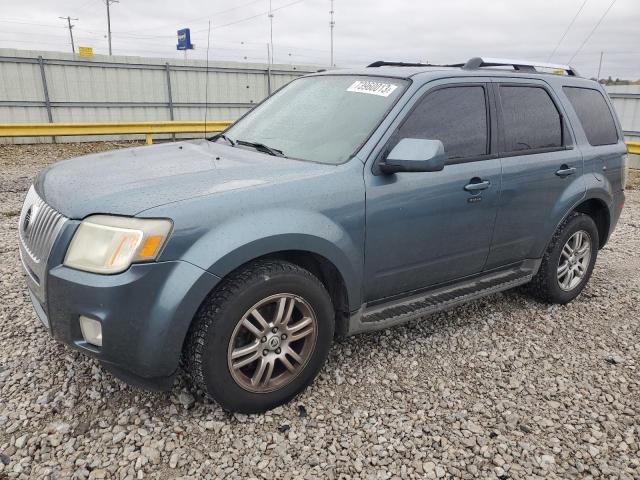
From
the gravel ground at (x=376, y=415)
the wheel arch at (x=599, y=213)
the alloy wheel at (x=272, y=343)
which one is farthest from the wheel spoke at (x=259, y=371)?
the wheel arch at (x=599, y=213)

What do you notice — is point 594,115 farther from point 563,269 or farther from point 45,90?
point 45,90

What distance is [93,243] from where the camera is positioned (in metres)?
2.24

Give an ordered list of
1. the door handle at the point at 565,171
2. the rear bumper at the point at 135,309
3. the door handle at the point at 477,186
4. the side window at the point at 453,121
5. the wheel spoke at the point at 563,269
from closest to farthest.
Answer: the rear bumper at the point at 135,309, the side window at the point at 453,121, the door handle at the point at 477,186, the door handle at the point at 565,171, the wheel spoke at the point at 563,269

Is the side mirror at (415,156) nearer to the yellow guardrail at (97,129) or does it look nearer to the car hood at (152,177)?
the car hood at (152,177)

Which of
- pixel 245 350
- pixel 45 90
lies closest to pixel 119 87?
pixel 45 90

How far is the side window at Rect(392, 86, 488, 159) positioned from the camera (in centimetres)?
307

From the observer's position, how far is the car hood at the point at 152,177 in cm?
232

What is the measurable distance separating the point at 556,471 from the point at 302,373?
133 centimetres

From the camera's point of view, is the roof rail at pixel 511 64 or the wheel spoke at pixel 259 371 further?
the roof rail at pixel 511 64

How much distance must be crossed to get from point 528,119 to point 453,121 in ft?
2.59

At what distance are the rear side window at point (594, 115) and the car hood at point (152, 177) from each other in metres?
2.50

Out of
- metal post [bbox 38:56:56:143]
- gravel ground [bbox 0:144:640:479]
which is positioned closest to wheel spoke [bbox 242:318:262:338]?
gravel ground [bbox 0:144:640:479]

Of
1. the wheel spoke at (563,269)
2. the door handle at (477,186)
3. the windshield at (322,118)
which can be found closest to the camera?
the windshield at (322,118)

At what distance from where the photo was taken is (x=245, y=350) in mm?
2516
